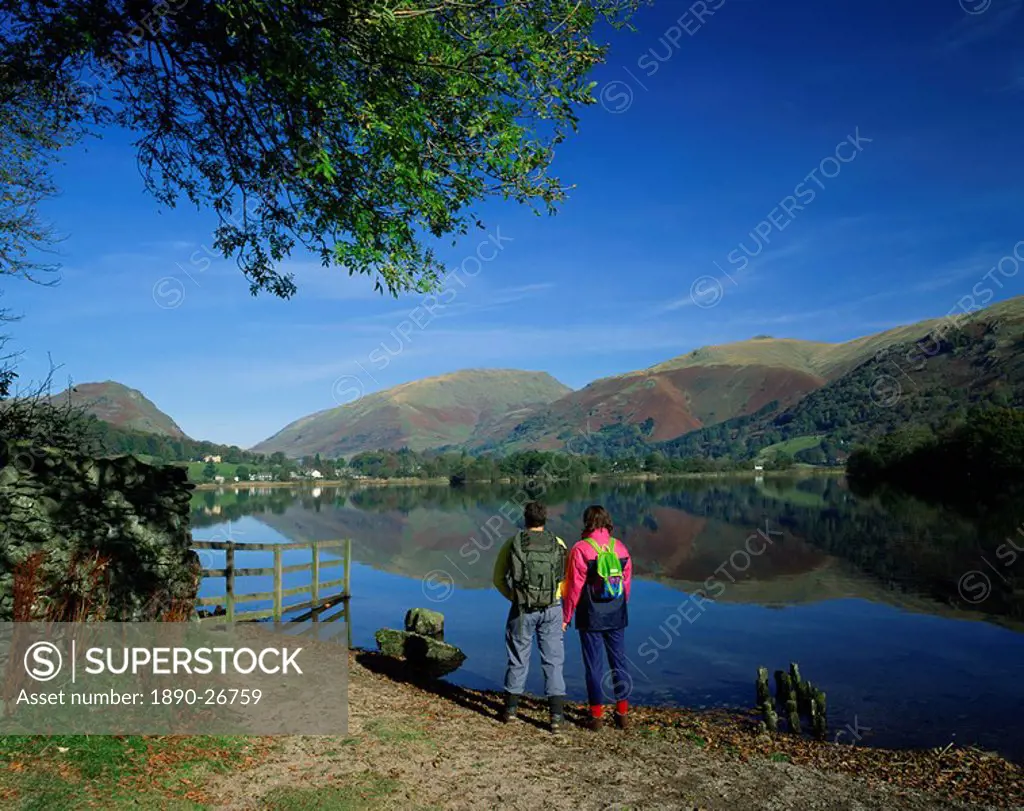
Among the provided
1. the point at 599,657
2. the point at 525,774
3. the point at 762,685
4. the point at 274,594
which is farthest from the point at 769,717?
the point at 274,594

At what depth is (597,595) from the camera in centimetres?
973

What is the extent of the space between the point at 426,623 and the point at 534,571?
38.3 ft

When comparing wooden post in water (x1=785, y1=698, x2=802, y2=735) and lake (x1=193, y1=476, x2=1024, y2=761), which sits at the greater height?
wooden post in water (x1=785, y1=698, x2=802, y2=735)

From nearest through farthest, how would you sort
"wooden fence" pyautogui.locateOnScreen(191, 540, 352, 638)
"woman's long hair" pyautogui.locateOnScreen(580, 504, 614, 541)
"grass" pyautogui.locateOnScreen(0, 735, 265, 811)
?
"grass" pyautogui.locateOnScreen(0, 735, 265, 811) < "woman's long hair" pyautogui.locateOnScreen(580, 504, 614, 541) < "wooden fence" pyautogui.locateOnScreen(191, 540, 352, 638)

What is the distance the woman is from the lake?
17.4 ft

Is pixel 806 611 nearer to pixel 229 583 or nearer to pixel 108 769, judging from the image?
pixel 229 583

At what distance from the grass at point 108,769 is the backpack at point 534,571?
370cm

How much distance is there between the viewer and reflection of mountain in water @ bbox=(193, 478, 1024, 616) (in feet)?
106

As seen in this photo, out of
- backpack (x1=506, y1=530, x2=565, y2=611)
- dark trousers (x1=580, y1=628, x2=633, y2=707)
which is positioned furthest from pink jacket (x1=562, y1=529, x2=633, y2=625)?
dark trousers (x1=580, y1=628, x2=633, y2=707)

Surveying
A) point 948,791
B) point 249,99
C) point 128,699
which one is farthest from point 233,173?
point 948,791

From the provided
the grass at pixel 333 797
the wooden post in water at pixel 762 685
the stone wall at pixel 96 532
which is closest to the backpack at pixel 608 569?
→ the grass at pixel 333 797

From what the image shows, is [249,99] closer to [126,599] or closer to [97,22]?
[97,22]

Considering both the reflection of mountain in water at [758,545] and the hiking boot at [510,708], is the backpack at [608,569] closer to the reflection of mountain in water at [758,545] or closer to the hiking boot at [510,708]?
the hiking boot at [510,708]

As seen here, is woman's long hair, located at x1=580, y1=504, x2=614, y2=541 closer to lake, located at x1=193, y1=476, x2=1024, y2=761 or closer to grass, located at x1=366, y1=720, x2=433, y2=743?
grass, located at x1=366, y1=720, x2=433, y2=743
